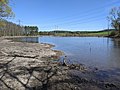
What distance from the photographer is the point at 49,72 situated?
15.1m

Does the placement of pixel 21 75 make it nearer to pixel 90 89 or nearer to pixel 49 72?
pixel 49 72

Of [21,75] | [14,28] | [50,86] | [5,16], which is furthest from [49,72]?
[14,28]

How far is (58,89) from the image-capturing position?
35.7 ft

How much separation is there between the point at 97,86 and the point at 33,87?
3922 millimetres

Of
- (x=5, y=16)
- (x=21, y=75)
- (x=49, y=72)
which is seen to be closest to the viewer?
(x=21, y=75)

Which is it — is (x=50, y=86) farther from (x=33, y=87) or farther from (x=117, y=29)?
(x=117, y=29)

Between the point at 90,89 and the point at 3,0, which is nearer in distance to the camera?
the point at 90,89

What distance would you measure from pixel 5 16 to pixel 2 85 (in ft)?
91.8

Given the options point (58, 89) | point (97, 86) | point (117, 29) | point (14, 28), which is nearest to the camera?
point (58, 89)

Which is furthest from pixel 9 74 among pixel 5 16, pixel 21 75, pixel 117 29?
pixel 117 29

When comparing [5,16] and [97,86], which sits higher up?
[5,16]

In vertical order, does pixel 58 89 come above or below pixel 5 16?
below

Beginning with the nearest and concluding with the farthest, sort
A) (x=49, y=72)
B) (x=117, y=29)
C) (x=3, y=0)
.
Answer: (x=49, y=72) < (x=3, y=0) < (x=117, y=29)

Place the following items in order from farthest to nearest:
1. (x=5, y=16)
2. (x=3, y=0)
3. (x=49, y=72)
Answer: (x=5, y=16) < (x=3, y=0) < (x=49, y=72)
